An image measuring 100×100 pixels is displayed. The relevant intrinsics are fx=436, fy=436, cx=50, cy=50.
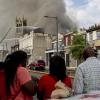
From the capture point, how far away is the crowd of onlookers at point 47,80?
21.5 ft

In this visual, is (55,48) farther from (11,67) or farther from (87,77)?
(11,67)

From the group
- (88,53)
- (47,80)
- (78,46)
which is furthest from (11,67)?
(78,46)

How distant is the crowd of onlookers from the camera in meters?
6.56

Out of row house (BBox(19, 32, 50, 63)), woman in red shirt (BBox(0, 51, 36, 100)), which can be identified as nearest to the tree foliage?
row house (BBox(19, 32, 50, 63))

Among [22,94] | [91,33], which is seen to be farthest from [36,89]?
[91,33]

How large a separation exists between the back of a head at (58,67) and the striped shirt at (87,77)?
0.83 ft

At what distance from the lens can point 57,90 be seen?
6.62 m

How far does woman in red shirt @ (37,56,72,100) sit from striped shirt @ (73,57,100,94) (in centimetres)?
16

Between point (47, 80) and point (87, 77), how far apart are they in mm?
654

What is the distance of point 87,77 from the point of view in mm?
7086

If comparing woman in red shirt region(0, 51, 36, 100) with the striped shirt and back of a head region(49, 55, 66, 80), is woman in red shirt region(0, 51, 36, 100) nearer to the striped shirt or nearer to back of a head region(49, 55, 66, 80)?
back of a head region(49, 55, 66, 80)

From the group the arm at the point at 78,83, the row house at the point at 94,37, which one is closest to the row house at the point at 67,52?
the row house at the point at 94,37

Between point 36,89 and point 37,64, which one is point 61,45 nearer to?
point 37,64

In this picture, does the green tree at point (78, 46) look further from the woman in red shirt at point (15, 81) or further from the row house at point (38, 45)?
the woman in red shirt at point (15, 81)
